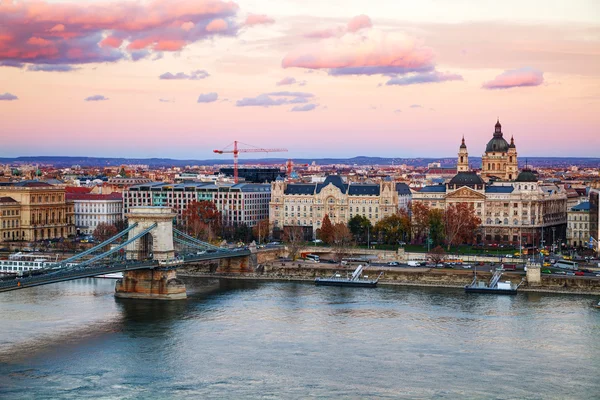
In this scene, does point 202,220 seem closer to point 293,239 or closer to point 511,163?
point 293,239

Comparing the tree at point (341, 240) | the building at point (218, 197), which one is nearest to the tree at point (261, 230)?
the building at point (218, 197)

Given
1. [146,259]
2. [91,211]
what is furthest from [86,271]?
[91,211]

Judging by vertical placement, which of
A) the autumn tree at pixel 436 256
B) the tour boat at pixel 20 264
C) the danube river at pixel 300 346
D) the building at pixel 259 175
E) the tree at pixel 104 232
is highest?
the building at pixel 259 175

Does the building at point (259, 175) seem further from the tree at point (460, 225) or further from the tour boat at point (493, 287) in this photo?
the tour boat at point (493, 287)

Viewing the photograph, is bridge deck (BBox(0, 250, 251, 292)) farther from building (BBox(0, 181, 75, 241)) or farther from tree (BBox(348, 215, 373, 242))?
building (BBox(0, 181, 75, 241))

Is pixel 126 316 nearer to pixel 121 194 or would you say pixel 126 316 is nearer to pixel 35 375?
pixel 35 375

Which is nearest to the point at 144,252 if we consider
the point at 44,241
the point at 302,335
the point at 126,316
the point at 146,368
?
the point at 126,316
